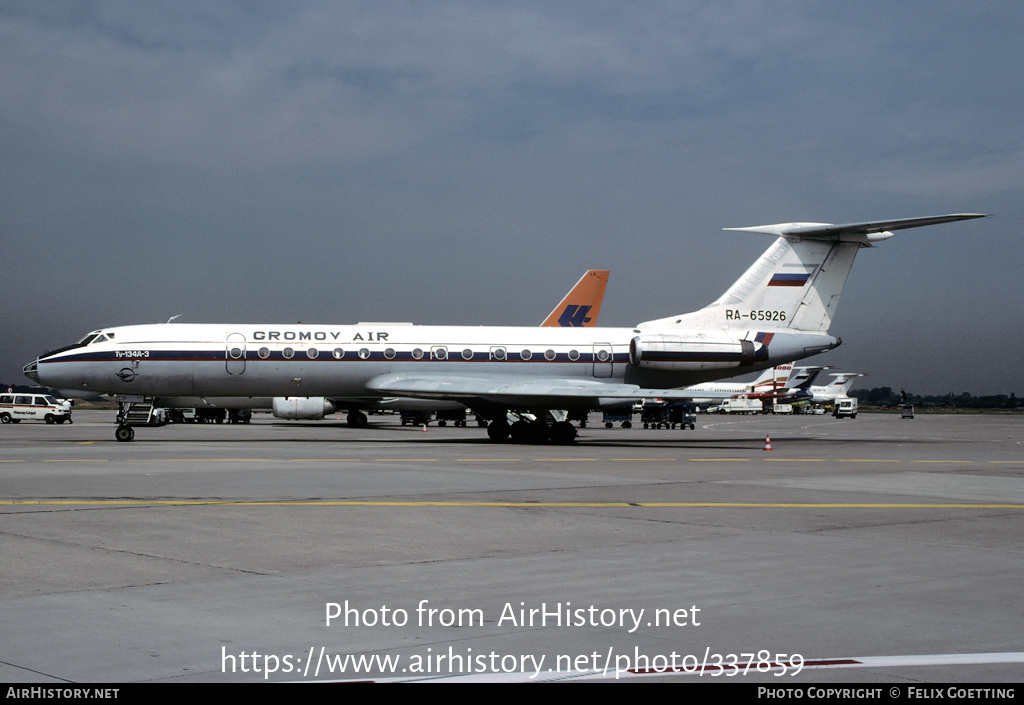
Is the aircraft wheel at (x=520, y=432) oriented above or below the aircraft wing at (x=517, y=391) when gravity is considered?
below

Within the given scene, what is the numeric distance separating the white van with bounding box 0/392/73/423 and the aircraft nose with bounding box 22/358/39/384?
926 inches

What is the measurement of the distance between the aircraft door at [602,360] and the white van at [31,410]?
3392cm

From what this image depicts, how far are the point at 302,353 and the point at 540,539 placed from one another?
22556mm

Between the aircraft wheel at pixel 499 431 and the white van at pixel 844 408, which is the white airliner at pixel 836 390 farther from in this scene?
the aircraft wheel at pixel 499 431

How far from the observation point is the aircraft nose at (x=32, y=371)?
30.6 metres

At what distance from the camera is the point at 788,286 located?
33.5 metres

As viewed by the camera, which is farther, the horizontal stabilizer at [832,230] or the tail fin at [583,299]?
the tail fin at [583,299]

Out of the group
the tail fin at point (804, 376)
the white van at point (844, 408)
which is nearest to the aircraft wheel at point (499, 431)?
the tail fin at point (804, 376)

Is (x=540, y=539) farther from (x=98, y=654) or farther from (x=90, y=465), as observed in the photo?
(x=90, y=465)

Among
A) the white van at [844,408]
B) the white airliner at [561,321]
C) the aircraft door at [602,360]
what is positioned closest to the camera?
the aircraft door at [602,360]

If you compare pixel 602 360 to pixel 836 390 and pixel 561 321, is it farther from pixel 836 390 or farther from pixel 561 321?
pixel 836 390

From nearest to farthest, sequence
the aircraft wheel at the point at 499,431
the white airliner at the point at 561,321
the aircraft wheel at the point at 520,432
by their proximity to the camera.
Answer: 1. the aircraft wheel at the point at 520,432
2. the aircraft wheel at the point at 499,431
3. the white airliner at the point at 561,321

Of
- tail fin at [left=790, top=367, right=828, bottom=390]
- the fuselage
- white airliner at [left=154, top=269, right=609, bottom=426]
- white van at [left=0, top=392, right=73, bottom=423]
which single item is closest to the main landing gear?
the fuselage

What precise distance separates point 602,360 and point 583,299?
1610cm
